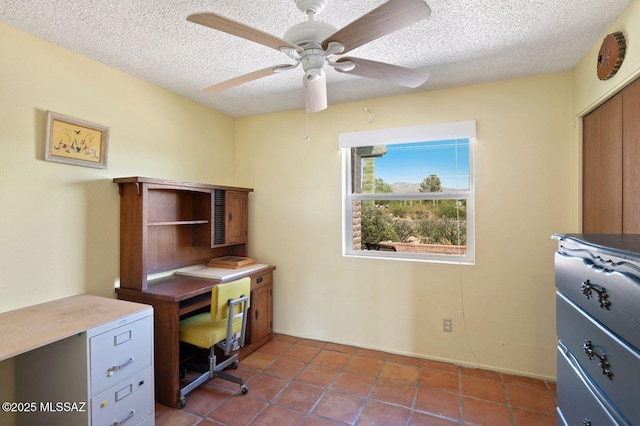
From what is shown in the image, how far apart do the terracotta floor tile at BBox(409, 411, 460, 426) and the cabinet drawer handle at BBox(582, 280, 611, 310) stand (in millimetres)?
1404

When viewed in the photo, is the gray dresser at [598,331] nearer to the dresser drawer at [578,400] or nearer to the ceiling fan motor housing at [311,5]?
the dresser drawer at [578,400]

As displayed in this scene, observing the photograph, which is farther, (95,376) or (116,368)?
(116,368)

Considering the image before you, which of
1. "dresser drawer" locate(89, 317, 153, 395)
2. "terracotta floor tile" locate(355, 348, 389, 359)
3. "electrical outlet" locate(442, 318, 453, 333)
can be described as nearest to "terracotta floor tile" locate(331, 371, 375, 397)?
"terracotta floor tile" locate(355, 348, 389, 359)

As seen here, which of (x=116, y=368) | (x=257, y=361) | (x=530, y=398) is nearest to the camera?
(x=116, y=368)

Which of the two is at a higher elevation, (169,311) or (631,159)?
(631,159)

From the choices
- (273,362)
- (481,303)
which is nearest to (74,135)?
(273,362)

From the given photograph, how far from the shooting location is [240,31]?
129 cm

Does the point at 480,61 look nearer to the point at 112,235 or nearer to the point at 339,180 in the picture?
the point at 339,180

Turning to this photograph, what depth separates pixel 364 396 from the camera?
2.30 m

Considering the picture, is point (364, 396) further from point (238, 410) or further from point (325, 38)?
point (325, 38)

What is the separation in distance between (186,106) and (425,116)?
226cm

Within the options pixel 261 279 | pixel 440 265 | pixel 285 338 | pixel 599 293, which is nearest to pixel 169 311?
pixel 261 279

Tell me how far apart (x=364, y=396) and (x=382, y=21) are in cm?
235

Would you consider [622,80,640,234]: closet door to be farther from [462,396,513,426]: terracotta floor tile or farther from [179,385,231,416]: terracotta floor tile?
[179,385,231,416]: terracotta floor tile
